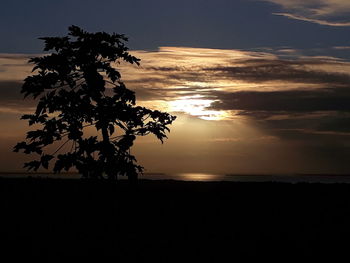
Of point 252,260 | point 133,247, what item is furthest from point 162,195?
point 252,260

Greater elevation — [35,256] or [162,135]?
[162,135]

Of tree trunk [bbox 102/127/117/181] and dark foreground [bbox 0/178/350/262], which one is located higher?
tree trunk [bbox 102/127/117/181]

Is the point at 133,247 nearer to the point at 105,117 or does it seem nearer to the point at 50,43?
the point at 105,117

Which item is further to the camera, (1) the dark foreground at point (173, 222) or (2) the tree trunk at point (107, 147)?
(2) the tree trunk at point (107, 147)

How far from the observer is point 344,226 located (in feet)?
70.9

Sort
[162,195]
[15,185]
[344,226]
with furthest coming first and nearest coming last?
1. [15,185]
2. [162,195]
3. [344,226]

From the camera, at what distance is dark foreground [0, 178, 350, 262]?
55.4 ft

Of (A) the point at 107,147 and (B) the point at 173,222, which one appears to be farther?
(B) the point at 173,222

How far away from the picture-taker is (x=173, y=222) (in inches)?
854

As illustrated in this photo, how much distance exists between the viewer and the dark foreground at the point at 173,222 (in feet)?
55.4

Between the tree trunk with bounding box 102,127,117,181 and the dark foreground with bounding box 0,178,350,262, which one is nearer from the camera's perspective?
the dark foreground with bounding box 0,178,350,262

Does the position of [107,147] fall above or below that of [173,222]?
above

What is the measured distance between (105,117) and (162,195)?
11.9 meters

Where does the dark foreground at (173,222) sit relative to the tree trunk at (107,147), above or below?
below
